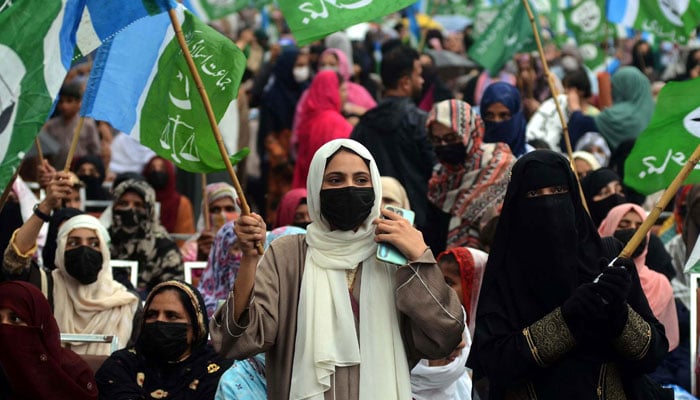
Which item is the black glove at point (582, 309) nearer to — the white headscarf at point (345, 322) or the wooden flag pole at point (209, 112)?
the white headscarf at point (345, 322)

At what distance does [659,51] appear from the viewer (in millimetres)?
20688

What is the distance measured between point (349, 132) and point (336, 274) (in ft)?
19.0

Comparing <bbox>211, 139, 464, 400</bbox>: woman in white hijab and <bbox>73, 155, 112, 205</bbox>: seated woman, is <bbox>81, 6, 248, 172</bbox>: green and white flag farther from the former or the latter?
<bbox>73, 155, 112, 205</bbox>: seated woman

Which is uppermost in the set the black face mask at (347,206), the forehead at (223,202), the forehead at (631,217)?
the black face mask at (347,206)

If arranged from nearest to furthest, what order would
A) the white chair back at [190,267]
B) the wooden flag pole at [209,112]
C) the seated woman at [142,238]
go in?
1. the wooden flag pole at [209,112]
2. the white chair back at [190,267]
3. the seated woman at [142,238]

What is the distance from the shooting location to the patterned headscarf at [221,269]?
8.91m

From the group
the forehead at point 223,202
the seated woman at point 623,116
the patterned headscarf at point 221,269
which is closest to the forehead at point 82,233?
the patterned headscarf at point 221,269

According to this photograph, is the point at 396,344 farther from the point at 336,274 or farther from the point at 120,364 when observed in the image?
the point at 120,364

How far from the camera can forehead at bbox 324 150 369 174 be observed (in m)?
6.14

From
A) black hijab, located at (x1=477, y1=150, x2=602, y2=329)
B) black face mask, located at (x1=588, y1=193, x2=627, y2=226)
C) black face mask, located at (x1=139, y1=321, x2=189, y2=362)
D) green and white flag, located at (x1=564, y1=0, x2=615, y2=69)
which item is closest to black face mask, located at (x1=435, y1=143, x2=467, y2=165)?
black face mask, located at (x1=588, y1=193, x2=627, y2=226)

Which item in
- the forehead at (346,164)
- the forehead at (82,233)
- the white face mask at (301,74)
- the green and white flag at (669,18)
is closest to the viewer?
A: the forehead at (346,164)

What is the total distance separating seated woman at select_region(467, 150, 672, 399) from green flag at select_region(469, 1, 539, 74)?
7.56 meters

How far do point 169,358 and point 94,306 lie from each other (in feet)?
5.00

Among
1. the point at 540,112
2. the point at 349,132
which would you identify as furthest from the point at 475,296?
the point at 540,112
